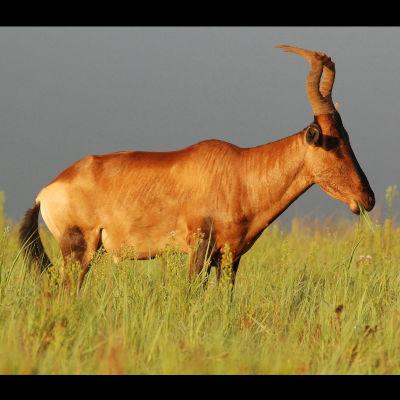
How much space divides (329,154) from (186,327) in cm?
305

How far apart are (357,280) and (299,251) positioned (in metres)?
4.50

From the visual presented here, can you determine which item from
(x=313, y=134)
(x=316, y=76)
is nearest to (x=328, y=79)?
(x=316, y=76)

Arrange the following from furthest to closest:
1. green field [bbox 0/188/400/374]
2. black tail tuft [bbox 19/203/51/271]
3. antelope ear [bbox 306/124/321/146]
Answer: black tail tuft [bbox 19/203/51/271] → antelope ear [bbox 306/124/321/146] → green field [bbox 0/188/400/374]

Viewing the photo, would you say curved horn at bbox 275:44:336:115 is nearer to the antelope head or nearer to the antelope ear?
the antelope head

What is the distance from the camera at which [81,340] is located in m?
6.51

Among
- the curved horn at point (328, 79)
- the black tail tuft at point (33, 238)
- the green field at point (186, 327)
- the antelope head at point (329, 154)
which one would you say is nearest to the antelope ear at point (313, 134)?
the antelope head at point (329, 154)

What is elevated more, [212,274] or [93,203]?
[93,203]

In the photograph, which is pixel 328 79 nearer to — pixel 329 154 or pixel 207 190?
pixel 329 154

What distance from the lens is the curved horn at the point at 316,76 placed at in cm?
944

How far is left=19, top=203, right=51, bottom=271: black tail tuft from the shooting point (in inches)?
405

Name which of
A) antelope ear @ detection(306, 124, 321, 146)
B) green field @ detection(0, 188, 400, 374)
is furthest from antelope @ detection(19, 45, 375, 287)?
green field @ detection(0, 188, 400, 374)

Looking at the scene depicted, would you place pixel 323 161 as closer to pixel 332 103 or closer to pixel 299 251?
pixel 332 103

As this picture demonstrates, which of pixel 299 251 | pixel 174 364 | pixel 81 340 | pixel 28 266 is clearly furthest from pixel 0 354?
pixel 299 251

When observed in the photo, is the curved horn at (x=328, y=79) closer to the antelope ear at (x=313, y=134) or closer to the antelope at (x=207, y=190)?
the antelope at (x=207, y=190)
